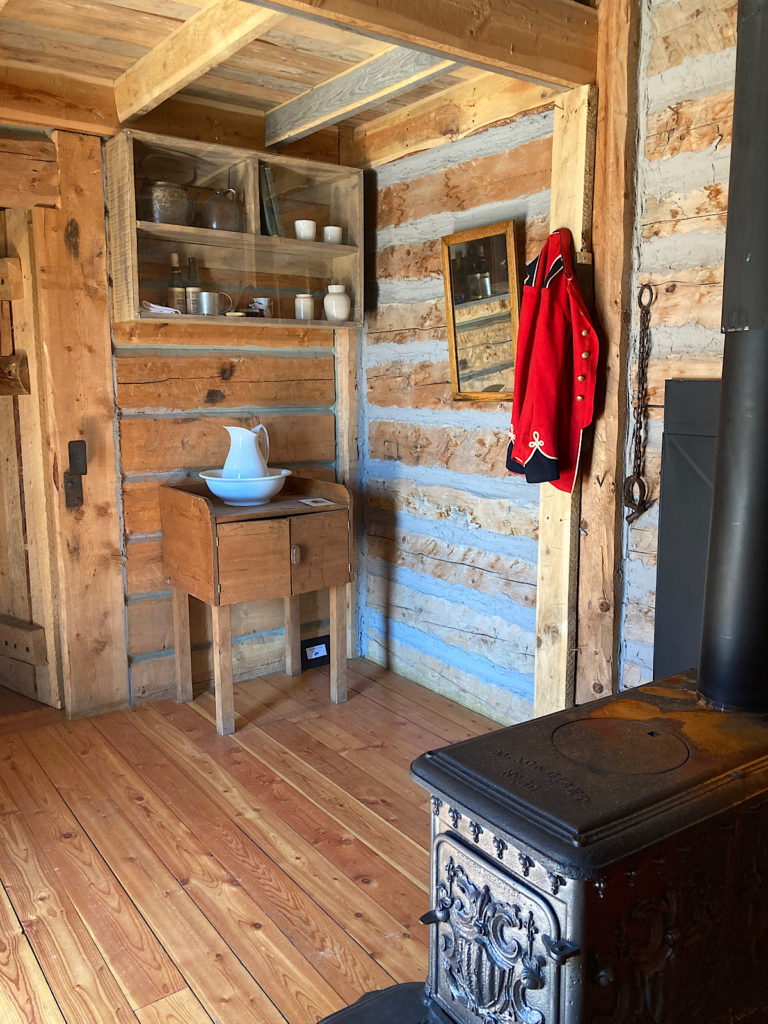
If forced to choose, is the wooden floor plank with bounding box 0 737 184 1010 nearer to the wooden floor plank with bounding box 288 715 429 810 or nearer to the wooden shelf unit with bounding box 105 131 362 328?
the wooden floor plank with bounding box 288 715 429 810

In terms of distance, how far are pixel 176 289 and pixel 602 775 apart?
7.87ft

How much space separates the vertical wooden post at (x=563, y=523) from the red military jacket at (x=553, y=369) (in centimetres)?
9

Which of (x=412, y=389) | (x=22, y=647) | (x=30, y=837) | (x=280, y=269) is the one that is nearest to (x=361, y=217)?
(x=280, y=269)

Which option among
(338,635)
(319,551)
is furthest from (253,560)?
(338,635)

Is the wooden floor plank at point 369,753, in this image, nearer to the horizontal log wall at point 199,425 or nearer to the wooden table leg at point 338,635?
the wooden table leg at point 338,635

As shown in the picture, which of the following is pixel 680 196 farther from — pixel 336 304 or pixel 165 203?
pixel 165 203

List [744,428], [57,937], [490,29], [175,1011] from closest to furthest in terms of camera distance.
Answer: [744,428], [175,1011], [57,937], [490,29]

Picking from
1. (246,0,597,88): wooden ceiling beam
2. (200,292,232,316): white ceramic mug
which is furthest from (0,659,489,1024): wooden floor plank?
(246,0,597,88): wooden ceiling beam

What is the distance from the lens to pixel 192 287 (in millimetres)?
3150

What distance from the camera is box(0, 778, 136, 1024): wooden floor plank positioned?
1.83 meters

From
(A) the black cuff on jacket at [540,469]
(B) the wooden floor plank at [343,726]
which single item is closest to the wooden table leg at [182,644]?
(B) the wooden floor plank at [343,726]

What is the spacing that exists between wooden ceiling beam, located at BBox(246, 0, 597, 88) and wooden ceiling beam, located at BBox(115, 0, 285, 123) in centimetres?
21

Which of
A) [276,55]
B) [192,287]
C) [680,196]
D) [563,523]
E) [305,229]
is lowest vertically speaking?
[563,523]

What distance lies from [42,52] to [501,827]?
2805 mm
